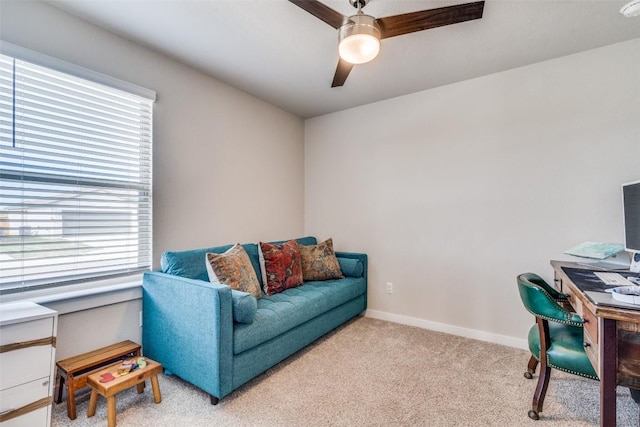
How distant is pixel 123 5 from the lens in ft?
6.09

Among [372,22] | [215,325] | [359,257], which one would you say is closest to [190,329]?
[215,325]

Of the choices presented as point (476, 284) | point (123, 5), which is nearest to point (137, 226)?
point (123, 5)

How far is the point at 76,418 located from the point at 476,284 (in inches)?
124

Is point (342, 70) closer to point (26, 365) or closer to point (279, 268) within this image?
point (279, 268)

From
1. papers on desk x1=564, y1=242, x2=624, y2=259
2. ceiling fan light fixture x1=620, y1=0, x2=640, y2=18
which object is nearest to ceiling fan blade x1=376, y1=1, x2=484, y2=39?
ceiling fan light fixture x1=620, y1=0, x2=640, y2=18

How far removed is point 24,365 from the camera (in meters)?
1.44

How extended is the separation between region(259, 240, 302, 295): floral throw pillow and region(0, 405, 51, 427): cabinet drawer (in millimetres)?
1499

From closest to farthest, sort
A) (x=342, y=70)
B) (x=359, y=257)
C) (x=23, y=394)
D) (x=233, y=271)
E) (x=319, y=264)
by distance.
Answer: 1. (x=23, y=394)
2. (x=342, y=70)
3. (x=233, y=271)
4. (x=319, y=264)
5. (x=359, y=257)

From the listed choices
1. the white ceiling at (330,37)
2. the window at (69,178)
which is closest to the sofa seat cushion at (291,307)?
the window at (69,178)

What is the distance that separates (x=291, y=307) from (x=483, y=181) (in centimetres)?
211

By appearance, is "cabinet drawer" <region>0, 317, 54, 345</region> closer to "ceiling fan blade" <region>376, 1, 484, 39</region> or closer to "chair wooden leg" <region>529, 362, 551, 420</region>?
"ceiling fan blade" <region>376, 1, 484, 39</region>

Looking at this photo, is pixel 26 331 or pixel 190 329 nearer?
pixel 26 331

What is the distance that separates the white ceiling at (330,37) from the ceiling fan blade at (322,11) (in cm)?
32

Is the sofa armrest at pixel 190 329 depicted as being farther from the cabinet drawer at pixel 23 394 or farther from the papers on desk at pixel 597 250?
the papers on desk at pixel 597 250
